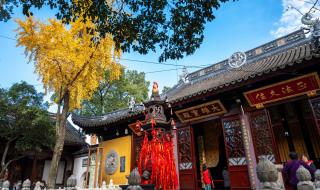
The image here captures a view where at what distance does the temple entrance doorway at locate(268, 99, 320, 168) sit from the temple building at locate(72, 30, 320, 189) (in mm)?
28

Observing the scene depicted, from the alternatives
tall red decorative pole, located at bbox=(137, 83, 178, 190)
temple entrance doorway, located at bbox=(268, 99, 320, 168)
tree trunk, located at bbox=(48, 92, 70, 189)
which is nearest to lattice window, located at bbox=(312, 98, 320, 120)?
temple entrance doorway, located at bbox=(268, 99, 320, 168)

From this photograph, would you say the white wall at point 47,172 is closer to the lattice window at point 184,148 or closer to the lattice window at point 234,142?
the lattice window at point 184,148

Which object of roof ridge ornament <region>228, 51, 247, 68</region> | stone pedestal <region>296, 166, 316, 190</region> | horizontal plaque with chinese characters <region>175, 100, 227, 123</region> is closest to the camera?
stone pedestal <region>296, 166, 316, 190</region>

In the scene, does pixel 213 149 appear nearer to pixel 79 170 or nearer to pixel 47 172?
pixel 79 170

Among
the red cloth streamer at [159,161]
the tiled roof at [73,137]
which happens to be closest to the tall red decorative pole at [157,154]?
the red cloth streamer at [159,161]

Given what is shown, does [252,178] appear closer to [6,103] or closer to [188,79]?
[188,79]

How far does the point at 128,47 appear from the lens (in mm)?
4625

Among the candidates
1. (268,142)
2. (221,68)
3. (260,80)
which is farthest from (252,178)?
(221,68)

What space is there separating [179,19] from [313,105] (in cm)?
447

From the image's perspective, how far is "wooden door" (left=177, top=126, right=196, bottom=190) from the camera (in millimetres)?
8023

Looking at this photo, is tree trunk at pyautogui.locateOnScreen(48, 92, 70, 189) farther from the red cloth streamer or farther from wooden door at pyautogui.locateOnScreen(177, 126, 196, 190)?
wooden door at pyautogui.locateOnScreen(177, 126, 196, 190)

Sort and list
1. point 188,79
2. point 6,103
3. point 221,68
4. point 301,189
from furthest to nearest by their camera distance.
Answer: point 188,79 < point 221,68 < point 6,103 < point 301,189

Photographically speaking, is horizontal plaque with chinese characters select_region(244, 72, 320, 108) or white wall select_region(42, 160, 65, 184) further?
white wall select_region(42, 160, 65, 184)

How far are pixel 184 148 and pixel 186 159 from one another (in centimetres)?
40
